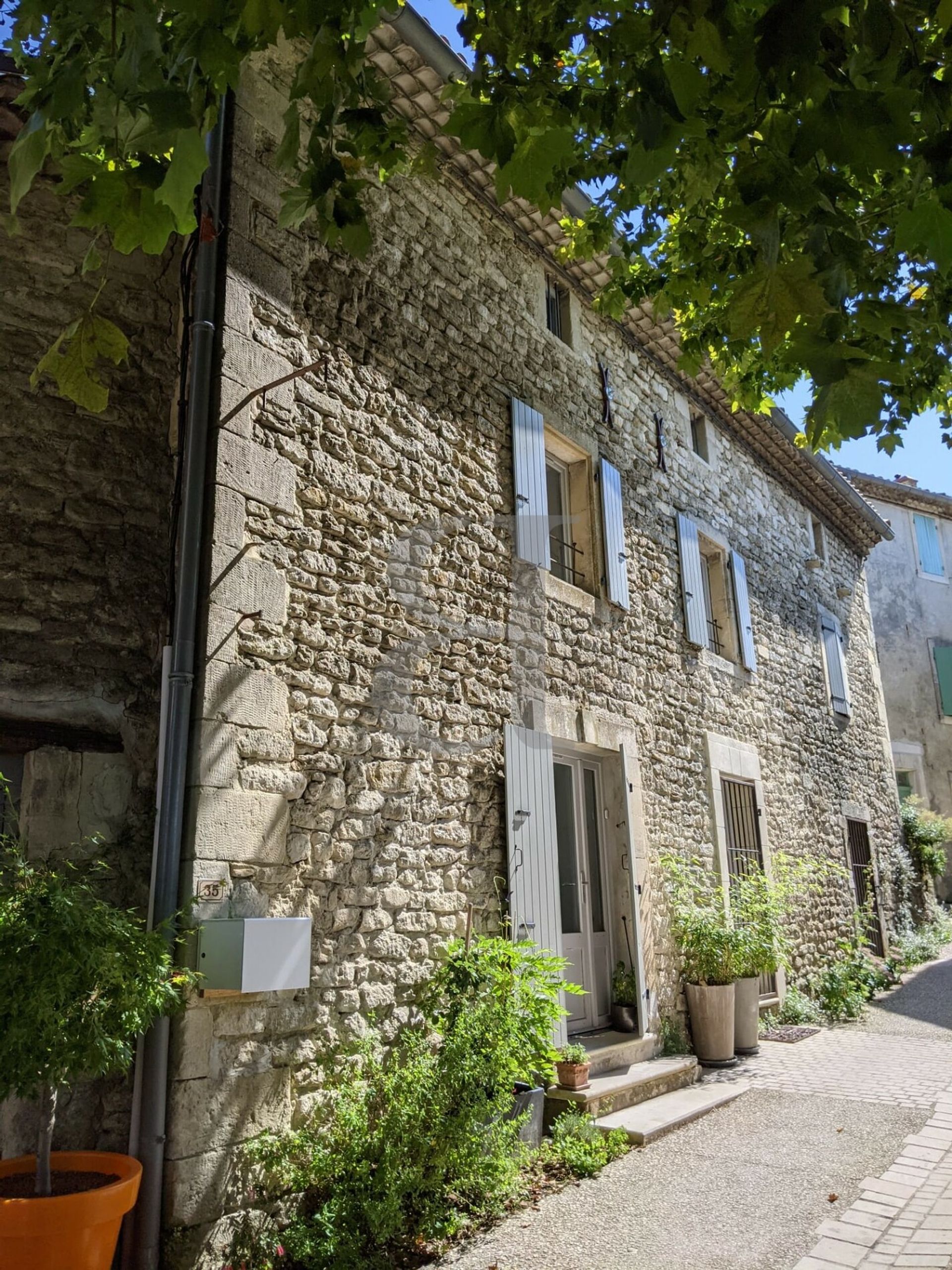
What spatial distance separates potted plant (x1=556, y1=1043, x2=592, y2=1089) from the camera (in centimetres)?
507

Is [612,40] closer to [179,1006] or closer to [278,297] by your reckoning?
[278,297]

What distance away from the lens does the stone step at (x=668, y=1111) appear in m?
4.95

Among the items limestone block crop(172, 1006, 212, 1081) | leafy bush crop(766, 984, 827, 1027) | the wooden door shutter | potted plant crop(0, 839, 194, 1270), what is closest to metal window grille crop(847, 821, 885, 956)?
the wooden door shutter

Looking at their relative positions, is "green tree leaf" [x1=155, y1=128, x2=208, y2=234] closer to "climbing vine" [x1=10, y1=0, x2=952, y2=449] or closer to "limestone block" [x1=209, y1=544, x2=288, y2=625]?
"climbing vine" [x1=10, y1=0, x2=952, y2=449]

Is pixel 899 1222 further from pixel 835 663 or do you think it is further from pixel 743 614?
pixel 835 663

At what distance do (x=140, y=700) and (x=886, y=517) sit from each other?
57.1 feet

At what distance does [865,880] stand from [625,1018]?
6.25m

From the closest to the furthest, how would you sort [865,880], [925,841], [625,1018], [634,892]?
[625,1018], [634,892], [865,880], [925,841]

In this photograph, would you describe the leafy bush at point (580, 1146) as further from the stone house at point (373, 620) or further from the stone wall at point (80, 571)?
the stone wall at point (80, 571)

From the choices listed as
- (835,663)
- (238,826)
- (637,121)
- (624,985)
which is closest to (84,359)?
(637,121)

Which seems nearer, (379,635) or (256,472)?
(256,472)

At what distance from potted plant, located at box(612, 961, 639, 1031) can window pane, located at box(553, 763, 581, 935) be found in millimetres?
503

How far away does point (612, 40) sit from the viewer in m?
2.66

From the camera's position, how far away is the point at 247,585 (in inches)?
161
